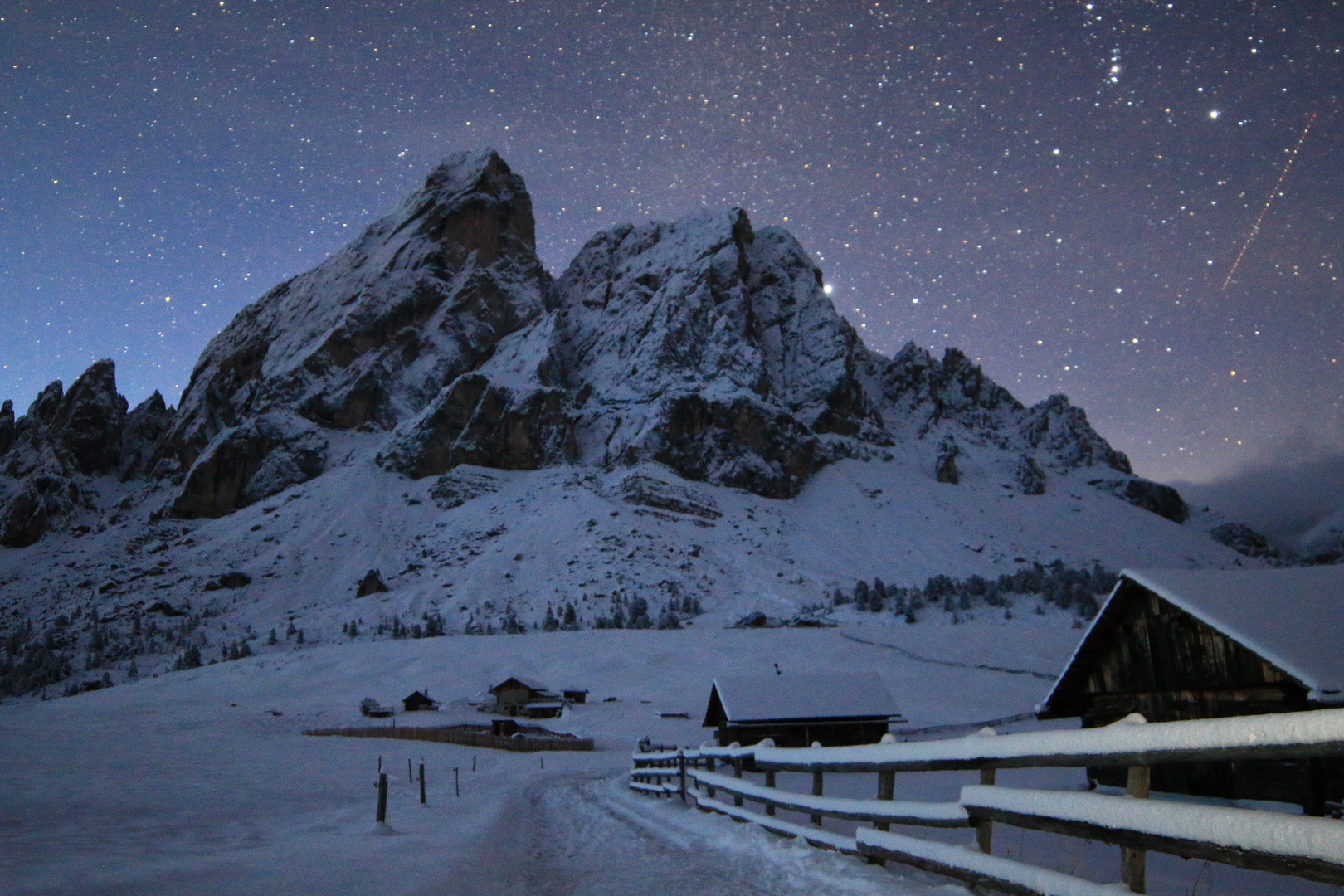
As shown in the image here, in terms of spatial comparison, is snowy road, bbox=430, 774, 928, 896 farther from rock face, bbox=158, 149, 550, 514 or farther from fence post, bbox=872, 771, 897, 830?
rock face, bbox=158, 149, 550, 514

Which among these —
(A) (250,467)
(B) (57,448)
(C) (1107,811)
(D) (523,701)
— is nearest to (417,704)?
(D) (523,701)

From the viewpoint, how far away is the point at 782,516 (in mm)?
134625

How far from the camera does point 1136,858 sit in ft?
11.7

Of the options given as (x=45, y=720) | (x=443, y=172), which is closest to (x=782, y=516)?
(x=45, y=720)

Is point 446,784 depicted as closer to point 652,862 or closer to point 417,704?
point 652,862

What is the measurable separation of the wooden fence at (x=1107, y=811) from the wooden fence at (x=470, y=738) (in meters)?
39.4

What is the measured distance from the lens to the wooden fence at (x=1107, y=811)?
2.69 m

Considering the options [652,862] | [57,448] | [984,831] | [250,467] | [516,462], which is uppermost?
[57,448]

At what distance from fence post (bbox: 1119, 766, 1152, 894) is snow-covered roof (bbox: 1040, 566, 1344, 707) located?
32.1 ft

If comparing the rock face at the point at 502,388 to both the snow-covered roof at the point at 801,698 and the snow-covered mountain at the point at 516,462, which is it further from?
the snow-covered roof at the point at 801,698

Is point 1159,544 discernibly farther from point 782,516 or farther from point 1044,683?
point 1044,683

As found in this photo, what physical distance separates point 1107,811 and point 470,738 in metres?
45.8

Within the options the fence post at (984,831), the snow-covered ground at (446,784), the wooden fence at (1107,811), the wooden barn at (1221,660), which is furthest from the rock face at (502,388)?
the fence post at (984,831)

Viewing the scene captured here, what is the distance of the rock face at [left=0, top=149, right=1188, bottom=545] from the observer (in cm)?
14675
